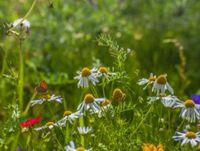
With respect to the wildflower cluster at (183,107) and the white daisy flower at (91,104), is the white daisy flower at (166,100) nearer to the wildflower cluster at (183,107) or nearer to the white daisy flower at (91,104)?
the wildflower cluster at (183,107)

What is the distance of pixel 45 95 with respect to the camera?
214 centimetres

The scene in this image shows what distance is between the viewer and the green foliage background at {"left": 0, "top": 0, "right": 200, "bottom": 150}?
4.25 metres

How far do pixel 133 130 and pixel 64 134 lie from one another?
Answer: 23cm

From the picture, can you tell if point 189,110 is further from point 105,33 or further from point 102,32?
point 102,32

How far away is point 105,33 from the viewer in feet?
13.6

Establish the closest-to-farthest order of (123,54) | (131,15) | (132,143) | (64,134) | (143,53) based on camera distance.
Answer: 1. (132,143)
2. (64,134)
3. (123,54)
4. (143,53)
5. (131,15)

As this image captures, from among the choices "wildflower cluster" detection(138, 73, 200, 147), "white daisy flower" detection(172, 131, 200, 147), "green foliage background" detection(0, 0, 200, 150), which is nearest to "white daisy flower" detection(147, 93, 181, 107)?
"wildflower cluster" detection(138, 73, 200, 147)

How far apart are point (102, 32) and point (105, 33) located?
0.53 metres

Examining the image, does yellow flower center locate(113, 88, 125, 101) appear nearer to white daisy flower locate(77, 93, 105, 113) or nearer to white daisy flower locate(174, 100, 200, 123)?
white daisy flower locate(77, 93, 105, 113)

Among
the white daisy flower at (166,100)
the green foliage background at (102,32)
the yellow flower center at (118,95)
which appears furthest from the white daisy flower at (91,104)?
the green foliage background at (102,32)

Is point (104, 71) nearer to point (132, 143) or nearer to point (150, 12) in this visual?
point (132, 143)

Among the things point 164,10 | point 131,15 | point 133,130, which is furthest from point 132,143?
point 131,15

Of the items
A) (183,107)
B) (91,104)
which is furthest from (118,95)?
(183,107)

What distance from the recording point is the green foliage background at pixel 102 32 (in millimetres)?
4250
